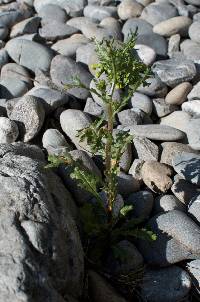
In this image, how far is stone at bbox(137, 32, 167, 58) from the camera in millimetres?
6934

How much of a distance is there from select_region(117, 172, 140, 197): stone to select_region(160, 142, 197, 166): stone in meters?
0.49

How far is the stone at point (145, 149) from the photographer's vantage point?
5.07m

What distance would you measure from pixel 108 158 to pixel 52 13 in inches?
177

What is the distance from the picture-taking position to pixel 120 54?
3.29 metres

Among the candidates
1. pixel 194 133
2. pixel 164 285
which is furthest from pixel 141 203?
pixel 194 133

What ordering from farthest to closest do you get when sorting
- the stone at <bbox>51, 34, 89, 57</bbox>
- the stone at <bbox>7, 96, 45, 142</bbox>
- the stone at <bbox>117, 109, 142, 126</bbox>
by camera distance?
1. the stone at <bbox>51, 34, 89, 57</bbox>
2. the stone at <bbox>117, 109, 142, 126</bbox>
3. the stone at <bbox>7, 96, 45, 142</bbox>

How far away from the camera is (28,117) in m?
5.13

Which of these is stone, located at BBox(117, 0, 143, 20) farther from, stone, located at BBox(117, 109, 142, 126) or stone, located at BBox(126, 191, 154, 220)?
stone, located at BBox(126, 191, 154, 220)

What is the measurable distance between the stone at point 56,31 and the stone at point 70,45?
12cm

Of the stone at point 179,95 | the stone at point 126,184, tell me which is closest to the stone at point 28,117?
the stone at point 126,184

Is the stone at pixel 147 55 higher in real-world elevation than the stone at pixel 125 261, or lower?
higher

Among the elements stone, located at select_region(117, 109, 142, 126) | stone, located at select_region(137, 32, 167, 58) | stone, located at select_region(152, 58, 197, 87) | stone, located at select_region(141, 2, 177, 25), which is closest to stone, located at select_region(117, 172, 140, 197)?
stone, located at select_region(117, 109, 142, 126)

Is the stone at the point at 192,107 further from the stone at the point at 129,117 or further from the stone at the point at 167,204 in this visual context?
the stone at the point at 167,204

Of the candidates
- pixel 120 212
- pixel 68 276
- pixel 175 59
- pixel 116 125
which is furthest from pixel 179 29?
pixel 68 276
